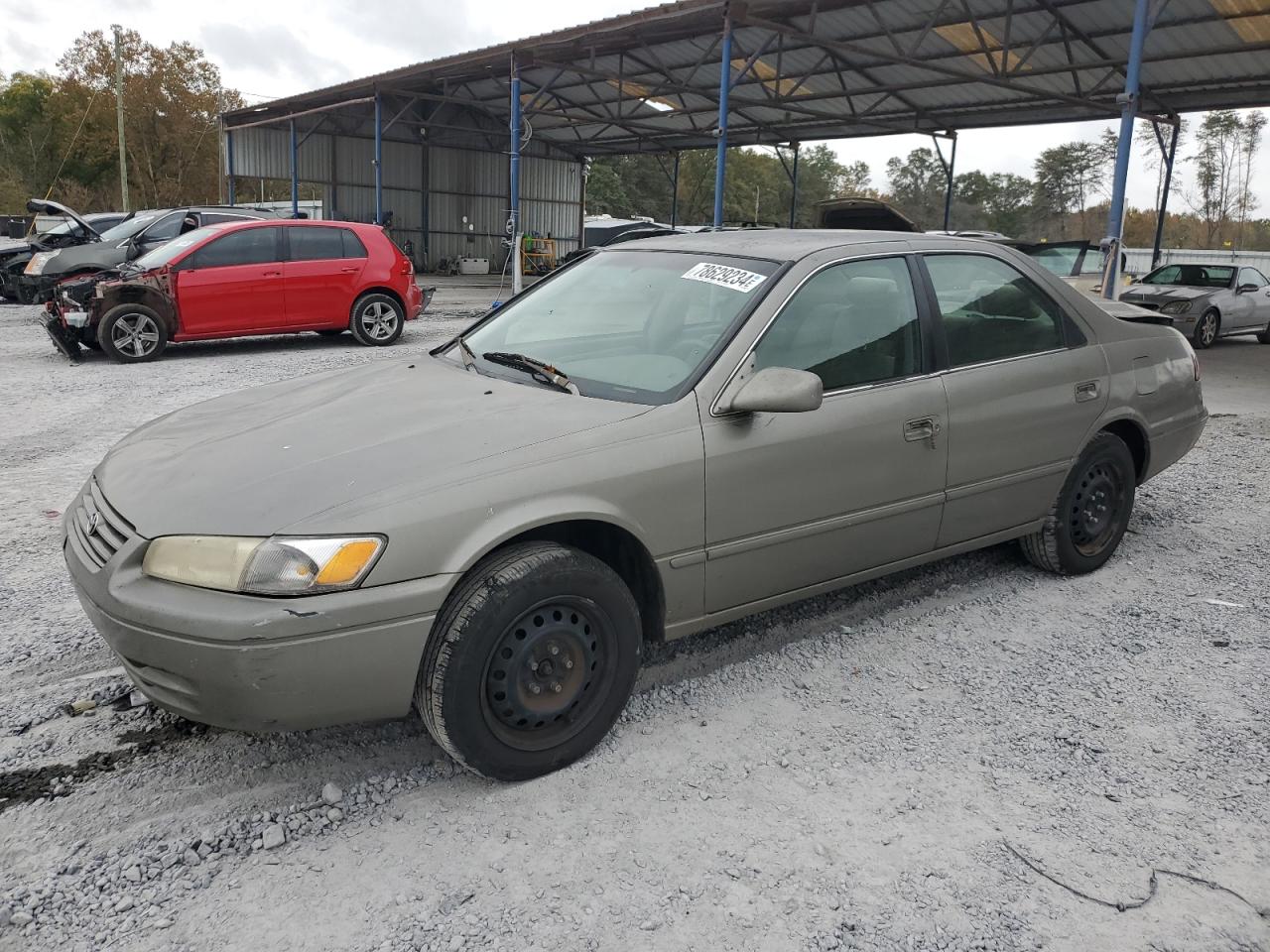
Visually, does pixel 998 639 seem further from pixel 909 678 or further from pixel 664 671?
pixel 664 671

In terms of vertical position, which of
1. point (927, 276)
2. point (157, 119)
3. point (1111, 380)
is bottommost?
point (1111, 380)

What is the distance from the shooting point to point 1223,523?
5.39 meters

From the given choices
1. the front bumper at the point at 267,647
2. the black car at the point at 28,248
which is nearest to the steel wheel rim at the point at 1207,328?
the front bumper at the point at 267,647

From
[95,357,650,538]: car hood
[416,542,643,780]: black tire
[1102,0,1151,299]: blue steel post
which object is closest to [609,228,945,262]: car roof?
[95,357,650,538]: car hood

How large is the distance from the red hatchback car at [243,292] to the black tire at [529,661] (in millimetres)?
9156

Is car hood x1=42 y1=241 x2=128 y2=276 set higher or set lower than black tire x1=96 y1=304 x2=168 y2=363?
higher

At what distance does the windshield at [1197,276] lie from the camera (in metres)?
15.3

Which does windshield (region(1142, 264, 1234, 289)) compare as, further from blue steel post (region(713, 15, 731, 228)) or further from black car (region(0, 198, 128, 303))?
black car (region(0, 198, 128, 303))

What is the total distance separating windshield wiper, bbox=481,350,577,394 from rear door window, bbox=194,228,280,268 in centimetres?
820

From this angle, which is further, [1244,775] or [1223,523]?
[1223,523]

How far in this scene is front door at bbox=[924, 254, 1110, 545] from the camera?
3740 millimetres

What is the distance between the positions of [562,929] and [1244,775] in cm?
210

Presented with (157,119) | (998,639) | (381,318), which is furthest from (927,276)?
(157,119)

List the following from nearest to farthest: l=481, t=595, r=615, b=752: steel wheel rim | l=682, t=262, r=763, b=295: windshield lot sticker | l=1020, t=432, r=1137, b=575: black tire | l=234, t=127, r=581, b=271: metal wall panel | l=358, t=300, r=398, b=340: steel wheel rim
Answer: l=481, t=595, r=615, b=752: steel wheel rim → l=682, t=262, r=763, b=295: windshield lot sticker → l=1020, t=432, r=1137, b=575: black tire → l=358, t=300, r=398, b=340: steel wheel rim → l=234, t=127, r=581, b=271: metal wall panel
